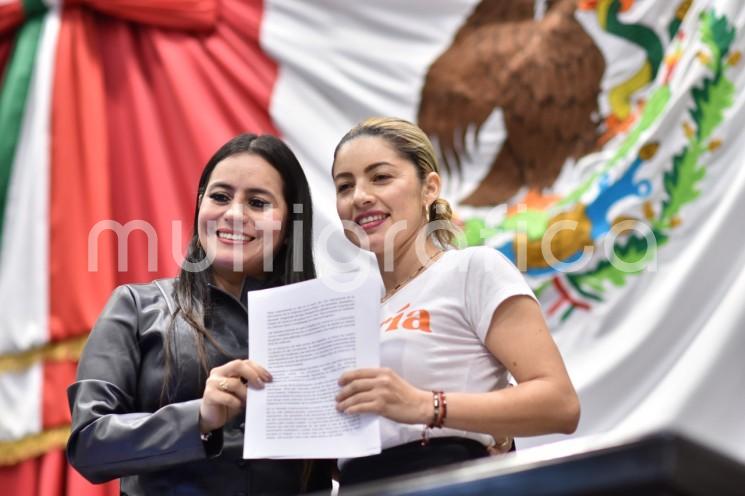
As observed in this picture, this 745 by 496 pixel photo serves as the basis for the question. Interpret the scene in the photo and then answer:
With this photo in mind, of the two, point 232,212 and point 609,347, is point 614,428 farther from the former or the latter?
point 232,212

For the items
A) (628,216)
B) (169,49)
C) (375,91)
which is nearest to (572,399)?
(628,216)

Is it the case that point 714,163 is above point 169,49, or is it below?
below

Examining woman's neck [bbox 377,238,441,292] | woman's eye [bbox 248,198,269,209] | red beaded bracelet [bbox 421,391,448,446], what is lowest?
red beaded bracelet [bbox 421,391,448,446]

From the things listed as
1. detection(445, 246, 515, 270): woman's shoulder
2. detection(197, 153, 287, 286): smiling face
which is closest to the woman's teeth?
detection(197, 153, 287, 286): smiling face

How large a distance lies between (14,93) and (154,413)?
1802 millimetres

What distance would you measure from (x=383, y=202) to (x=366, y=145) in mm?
110

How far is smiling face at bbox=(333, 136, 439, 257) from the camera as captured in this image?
154 centimetres

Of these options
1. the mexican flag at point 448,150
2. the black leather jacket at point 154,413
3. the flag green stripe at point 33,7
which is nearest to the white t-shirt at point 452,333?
the black leather jacket at point 154,413

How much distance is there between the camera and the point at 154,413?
A: 4.64ft

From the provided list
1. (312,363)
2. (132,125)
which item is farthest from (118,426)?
(132,125)

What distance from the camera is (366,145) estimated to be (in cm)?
160

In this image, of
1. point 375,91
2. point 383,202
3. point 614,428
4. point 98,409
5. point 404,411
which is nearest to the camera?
point 404,411

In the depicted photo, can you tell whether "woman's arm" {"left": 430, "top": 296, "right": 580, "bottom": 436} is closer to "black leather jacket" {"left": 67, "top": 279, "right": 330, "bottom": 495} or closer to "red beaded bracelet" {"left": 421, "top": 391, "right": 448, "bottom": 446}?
"red beaded bracelet" {"left": 421, "top": 391, "right": 448, "bottom": 446}

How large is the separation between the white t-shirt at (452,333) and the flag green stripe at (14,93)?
5.87 ft
